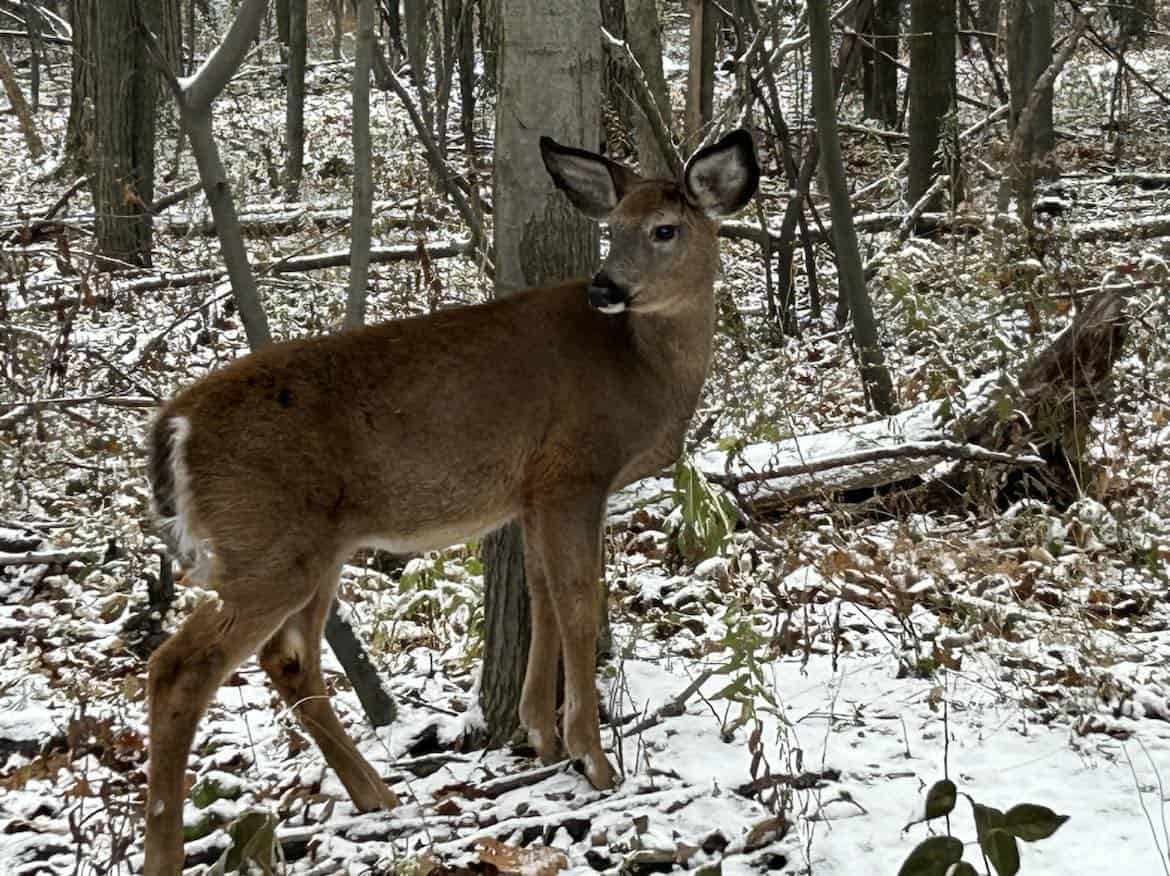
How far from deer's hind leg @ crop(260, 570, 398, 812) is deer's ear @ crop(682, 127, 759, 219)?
6.40ft

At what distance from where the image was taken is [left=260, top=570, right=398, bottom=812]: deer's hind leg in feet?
15.3

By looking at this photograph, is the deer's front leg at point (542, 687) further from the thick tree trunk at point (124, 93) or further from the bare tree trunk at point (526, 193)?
the thick tree trunk at point (124, 93)

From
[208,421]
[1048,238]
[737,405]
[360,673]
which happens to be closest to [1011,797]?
[360,673]

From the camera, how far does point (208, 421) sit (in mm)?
4289

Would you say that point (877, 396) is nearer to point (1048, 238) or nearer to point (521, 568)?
point (1048, 238)

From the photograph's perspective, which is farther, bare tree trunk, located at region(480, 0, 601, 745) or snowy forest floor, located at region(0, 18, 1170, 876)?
bare tree trunk, located at region(480, 0, 601, 745)

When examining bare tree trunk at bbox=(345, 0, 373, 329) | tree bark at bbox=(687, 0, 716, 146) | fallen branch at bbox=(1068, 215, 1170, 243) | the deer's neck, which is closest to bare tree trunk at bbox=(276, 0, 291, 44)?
tree bark at bbox=(687, 0, 716, 146)

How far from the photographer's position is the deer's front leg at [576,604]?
184 inches

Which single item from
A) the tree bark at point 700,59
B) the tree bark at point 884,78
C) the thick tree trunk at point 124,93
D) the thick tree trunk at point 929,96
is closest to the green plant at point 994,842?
the tree bark at point 700,59

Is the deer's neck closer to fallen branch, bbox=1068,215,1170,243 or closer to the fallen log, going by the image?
the fallen log

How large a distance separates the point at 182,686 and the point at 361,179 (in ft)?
7.99

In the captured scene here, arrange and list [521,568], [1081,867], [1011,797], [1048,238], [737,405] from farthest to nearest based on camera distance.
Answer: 1. [1048,238]
2. [737,405]
3. [521,568]
4. [1011,797]
5. [1081,867]

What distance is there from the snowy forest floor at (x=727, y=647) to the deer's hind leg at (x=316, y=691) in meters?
0.13

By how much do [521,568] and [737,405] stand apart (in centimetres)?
252
